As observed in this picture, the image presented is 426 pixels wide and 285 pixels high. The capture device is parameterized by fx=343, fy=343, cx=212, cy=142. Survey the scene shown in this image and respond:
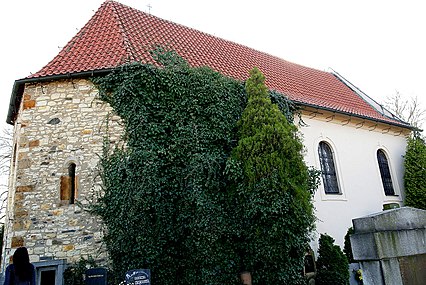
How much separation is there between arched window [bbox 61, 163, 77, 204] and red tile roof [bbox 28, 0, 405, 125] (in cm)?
274

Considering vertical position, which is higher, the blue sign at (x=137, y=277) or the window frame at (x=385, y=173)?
the window frame at (x=385, y=173)

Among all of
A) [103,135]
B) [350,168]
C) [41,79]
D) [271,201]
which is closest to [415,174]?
[350,168]

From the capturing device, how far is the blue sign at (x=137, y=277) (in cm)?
656

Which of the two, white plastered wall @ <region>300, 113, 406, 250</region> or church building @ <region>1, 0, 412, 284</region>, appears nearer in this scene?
church building @ <region>1, 0, 412, 284</region>

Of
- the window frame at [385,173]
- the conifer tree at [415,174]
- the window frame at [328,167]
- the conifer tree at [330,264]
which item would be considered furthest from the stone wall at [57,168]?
the conifer tree at [415,174]

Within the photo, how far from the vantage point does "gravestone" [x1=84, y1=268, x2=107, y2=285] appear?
23.5 ft

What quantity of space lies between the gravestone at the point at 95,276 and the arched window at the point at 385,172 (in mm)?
10873

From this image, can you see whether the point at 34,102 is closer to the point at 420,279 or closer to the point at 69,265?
the point at 69,265

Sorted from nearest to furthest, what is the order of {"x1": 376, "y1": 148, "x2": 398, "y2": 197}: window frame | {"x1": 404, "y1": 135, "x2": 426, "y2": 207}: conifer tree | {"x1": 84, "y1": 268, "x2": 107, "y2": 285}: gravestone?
1. {"x1": 84, "y1": 268, "x2": 107, "y2": 285}: gravestone
2. {"x1": 404, "y1": 135, "x2": 426, "y2": 207}: conifer tree
3. {"x1": 376, "y1": 148, "x2": 398, "y2": 197}: window frame

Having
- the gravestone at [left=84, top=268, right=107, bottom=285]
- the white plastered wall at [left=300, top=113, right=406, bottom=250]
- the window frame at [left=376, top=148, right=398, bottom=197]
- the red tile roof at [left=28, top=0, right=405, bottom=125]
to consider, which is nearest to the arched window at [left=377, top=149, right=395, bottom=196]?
the window frame at [left=376, top=148, right=398, bottom=197]

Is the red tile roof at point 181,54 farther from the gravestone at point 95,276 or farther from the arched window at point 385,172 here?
the gravestone at point 95,276

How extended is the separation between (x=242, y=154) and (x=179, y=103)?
6.89ft

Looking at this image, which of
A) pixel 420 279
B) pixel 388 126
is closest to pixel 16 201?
pixel 420 279

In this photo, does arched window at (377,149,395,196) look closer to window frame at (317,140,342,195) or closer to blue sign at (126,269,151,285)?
Result: window frame at (317,140,342,195)
